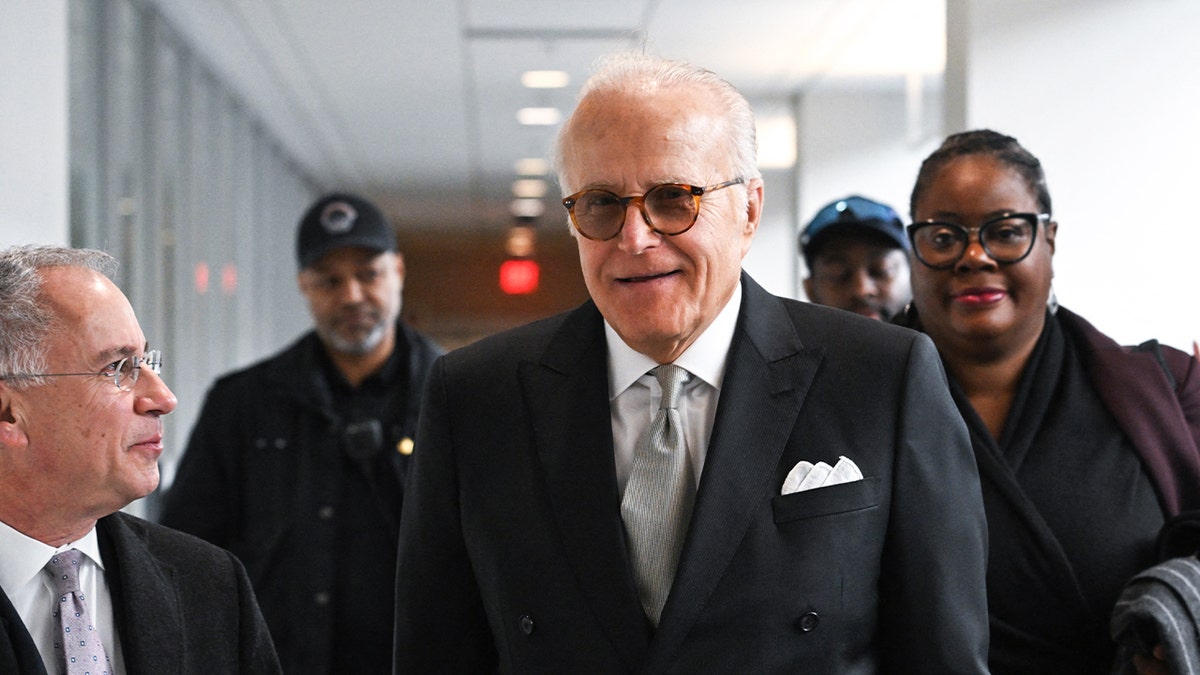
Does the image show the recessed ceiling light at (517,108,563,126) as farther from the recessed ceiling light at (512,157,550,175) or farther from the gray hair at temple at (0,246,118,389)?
the gray hair at temple at (0,246,118,389)

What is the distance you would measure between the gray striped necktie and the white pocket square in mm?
141

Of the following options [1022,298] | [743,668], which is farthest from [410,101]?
[743,668]

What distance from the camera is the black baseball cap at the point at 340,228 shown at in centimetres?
373

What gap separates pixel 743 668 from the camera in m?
1.70

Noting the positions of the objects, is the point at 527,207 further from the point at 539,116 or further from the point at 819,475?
the point at 819,475

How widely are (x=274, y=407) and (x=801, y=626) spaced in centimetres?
215

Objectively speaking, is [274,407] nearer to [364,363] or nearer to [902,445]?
[364,363]

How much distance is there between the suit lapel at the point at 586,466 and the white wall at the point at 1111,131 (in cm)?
234

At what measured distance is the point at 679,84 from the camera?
1801mm

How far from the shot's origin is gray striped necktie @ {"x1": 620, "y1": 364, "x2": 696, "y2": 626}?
1.77m

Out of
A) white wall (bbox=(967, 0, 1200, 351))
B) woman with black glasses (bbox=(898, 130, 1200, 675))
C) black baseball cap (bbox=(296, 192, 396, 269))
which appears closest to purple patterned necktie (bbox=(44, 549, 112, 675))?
woman with black glasses (bbox=(898, 130, 1200, 675))

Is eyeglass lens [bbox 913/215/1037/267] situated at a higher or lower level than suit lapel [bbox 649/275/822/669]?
higher

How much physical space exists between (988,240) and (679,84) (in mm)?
775

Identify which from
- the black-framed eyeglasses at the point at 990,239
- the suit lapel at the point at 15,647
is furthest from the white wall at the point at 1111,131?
the suit lapel at the point at 15,647
